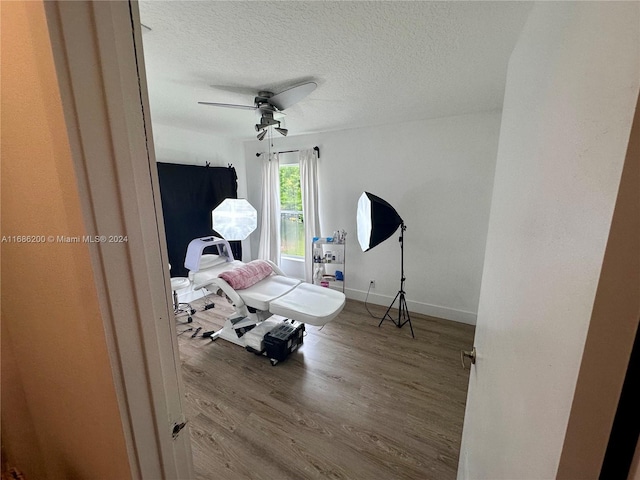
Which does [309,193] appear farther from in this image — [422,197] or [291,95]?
[291,95]

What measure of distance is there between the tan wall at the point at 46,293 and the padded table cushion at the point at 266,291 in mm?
1561

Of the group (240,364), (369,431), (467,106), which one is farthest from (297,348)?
(467,106)

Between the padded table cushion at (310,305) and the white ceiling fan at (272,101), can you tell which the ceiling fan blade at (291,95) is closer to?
the white ceiling fan at (272,101)

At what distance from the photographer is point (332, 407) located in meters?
1.83

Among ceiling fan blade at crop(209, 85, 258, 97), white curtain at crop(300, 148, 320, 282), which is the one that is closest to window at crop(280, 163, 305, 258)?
white curtain at crop(300, 148, 320, 282)

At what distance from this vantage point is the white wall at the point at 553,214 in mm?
327

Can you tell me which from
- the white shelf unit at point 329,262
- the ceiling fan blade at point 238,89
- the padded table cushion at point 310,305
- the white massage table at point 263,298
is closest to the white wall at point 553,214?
the padded table cushion at point 310,305

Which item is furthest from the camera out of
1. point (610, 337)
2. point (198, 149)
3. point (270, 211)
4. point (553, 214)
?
point (270, 211)

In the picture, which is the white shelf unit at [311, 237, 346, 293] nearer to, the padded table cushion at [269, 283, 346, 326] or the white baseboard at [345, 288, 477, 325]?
the white baseboard at [345, 288, 477, 325]

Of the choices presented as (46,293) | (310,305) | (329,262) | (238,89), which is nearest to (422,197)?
(329,262)

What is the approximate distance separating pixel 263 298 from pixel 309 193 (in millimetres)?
1742

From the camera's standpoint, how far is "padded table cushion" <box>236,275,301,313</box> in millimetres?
2395

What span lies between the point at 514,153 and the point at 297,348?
235 centimetres

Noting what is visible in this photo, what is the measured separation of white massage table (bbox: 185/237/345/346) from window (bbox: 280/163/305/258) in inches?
45.8
